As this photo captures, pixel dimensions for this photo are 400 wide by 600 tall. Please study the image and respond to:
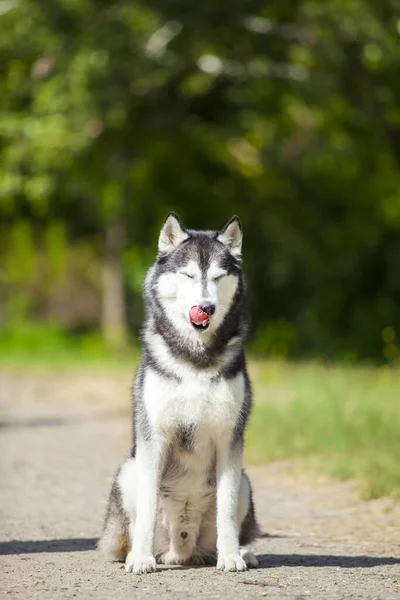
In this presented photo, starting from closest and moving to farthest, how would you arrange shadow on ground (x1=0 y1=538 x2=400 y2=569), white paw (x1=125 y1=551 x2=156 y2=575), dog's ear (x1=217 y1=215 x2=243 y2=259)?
white paw (x1=125 y1=551 x2=156 y2=575) < dog's ear (x1=217 y1=215 x2=243 y2=259) < shadow on ground (x1=0 y1=538 x2=400 y2=569)

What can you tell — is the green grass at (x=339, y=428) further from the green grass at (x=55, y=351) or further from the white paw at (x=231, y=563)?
the green grass at (x=55, y=351)

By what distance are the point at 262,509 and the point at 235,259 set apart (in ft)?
11.5

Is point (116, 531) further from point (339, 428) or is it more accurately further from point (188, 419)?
point (339, 428)

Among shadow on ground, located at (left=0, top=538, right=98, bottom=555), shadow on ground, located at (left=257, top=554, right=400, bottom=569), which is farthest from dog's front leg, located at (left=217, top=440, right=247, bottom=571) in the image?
shadow on ground, located at (left=0, top=538, right=98, bottom=555)

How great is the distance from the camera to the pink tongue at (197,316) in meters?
6.42

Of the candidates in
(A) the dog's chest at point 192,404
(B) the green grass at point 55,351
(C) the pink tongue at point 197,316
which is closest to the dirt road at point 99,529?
(A) the dog's chest at point 192,404

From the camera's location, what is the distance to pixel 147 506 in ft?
21.1

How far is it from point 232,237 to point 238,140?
2247 cm

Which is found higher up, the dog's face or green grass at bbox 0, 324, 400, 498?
the dog's face

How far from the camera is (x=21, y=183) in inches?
1032

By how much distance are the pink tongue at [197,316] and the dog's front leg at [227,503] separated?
0.71 metres

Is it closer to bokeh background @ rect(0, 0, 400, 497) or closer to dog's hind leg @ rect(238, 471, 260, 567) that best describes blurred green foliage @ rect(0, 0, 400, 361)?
bokeh background @ rect(0, 0, 400, 497)

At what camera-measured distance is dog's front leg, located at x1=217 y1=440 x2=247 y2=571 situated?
6.49 metres

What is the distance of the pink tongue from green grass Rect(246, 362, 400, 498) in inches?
155
